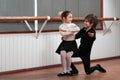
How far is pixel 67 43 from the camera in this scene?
3.97 metres

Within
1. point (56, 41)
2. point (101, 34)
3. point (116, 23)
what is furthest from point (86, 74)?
point (116, 23)

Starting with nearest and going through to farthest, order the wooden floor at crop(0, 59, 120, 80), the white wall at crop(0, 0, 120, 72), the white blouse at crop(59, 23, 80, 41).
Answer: the wooden floor at crop(0, 59, 120, 80)
the white blouse at crop(59, 23, 80, 41)
the white wall at crop(0, 0, 120, 72)

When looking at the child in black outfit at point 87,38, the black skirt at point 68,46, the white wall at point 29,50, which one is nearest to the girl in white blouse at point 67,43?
→ the black skirt at point 68,46

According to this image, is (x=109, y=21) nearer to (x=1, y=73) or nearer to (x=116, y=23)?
(x=116, y=23)

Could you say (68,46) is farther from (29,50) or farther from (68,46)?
(29,50)

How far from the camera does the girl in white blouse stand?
393cm

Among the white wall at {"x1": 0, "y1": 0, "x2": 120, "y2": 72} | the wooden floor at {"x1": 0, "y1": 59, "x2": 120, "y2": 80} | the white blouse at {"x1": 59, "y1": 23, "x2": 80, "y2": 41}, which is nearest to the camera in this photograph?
the wooden floor at {"x1": 0, "y1": 59, "x2": 120, "y2": 80}

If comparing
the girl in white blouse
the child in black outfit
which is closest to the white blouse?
the girl in white blouse

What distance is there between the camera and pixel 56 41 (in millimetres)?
4746

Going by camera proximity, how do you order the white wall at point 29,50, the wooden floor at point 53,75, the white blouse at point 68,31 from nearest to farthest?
the wooden floor at point 53,75 < the white blouse at point 68,31 < the white wall at point 29,50

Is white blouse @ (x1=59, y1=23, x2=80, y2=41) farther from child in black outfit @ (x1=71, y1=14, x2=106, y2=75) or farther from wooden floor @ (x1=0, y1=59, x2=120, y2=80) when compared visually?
wooden floor @ (x1=0, y1=59, x2=120, y2=80)

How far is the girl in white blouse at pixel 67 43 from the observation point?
393cm

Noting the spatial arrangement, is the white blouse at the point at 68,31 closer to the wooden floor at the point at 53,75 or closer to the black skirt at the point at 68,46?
the black skirt at the point at 68,46

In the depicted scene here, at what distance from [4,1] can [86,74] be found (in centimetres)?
166
